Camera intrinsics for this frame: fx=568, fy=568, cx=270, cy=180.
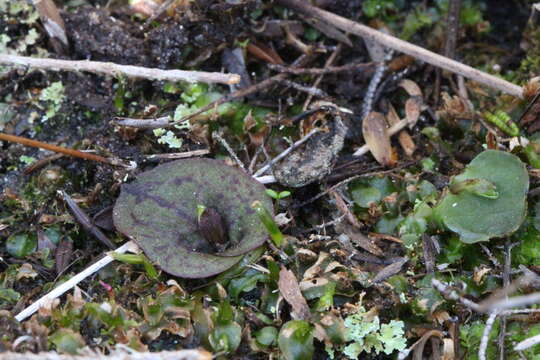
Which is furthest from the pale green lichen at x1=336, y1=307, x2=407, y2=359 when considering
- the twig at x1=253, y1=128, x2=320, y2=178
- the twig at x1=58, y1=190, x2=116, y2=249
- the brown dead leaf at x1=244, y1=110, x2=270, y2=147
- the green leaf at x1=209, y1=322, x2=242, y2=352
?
the twig at x1=58, y1=190, x2=116, y2=249

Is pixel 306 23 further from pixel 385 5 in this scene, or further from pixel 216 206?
pixel 216 206

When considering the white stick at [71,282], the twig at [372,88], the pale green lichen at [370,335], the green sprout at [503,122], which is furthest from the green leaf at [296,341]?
the green sprout at [503,122]

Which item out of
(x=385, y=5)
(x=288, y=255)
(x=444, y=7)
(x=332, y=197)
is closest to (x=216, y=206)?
(x=288, y=255)

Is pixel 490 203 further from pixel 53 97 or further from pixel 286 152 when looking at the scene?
pixel 53 97

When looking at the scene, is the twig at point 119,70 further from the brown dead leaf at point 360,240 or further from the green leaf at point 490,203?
the green leaf at point 490,203

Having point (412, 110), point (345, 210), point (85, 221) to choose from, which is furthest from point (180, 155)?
point (412, 110)

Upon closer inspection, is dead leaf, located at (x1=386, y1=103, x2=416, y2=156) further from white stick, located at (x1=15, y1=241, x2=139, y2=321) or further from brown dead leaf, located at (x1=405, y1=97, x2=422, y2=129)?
white stick, located at (x1=15, y1=241, x2=139, y2=321)

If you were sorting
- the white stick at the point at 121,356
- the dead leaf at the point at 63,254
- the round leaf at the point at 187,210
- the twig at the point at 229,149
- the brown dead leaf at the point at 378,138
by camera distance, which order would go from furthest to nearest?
the brown dead leaf at the point at 378,138
the twig at the point at 229,149
the dead leaf at the point at 63,254
the round leaf at the point at 187,210
the white stick at the point at 121,356
